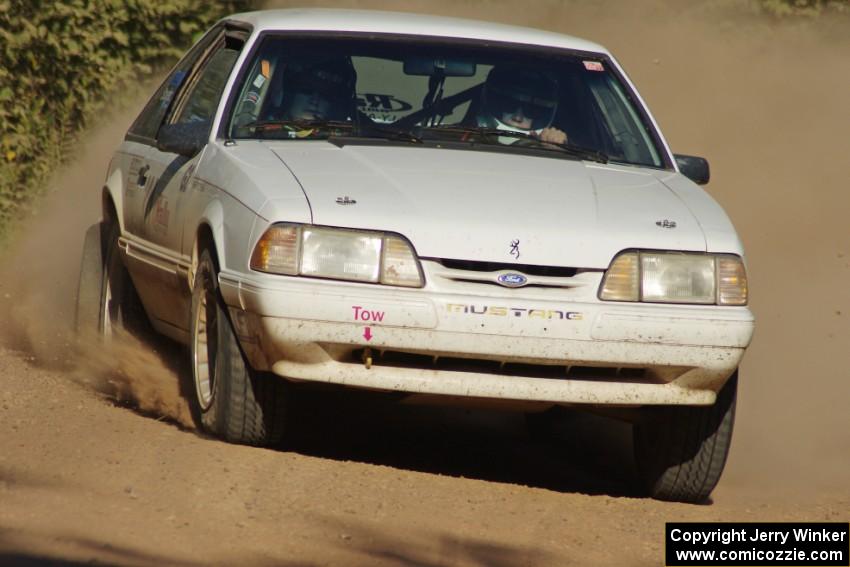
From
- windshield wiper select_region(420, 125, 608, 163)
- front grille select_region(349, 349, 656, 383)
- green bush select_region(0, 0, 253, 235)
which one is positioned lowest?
green bush select_region(0, 0, 253, 235)

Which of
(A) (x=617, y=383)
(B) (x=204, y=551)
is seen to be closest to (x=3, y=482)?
(B) (x=204, y=551)

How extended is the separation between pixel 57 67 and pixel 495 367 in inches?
325

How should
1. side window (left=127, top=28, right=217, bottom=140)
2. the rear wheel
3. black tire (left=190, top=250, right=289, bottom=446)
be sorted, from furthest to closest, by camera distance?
1. the rear wheel
2. side window (left=127, top=28, right=217, bottom=140)
3. black tire (left=190, top=250, right=289, bottom=446)

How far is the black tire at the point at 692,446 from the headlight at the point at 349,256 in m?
1.24

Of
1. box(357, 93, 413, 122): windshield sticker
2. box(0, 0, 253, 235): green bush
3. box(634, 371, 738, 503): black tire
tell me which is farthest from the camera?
box(0, 0, 253, 235): green bush

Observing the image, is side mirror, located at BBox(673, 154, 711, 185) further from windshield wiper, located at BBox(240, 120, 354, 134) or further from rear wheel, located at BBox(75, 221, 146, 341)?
rear wheel, located at BBox(75, 221, 146, 341)

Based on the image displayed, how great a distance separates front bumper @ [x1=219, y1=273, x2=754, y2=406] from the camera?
5.86 meters

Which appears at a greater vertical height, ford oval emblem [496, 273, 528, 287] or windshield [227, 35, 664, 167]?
windshield [227, 35, 664, 167]

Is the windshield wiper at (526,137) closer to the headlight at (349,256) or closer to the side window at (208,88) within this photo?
the side window at (208,88)

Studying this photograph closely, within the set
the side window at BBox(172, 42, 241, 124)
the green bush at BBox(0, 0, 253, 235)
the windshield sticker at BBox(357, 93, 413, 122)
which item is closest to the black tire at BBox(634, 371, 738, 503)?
the windshield sticker at BBox(357, 93, 413, 122)

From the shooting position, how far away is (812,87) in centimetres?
1474

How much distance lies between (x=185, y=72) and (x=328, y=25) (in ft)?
3.66

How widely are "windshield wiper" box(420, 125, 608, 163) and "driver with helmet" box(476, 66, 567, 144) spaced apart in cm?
5

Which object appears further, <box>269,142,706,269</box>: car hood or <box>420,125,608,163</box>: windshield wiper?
<box>420,125,608,163</box>: windshield wiper
